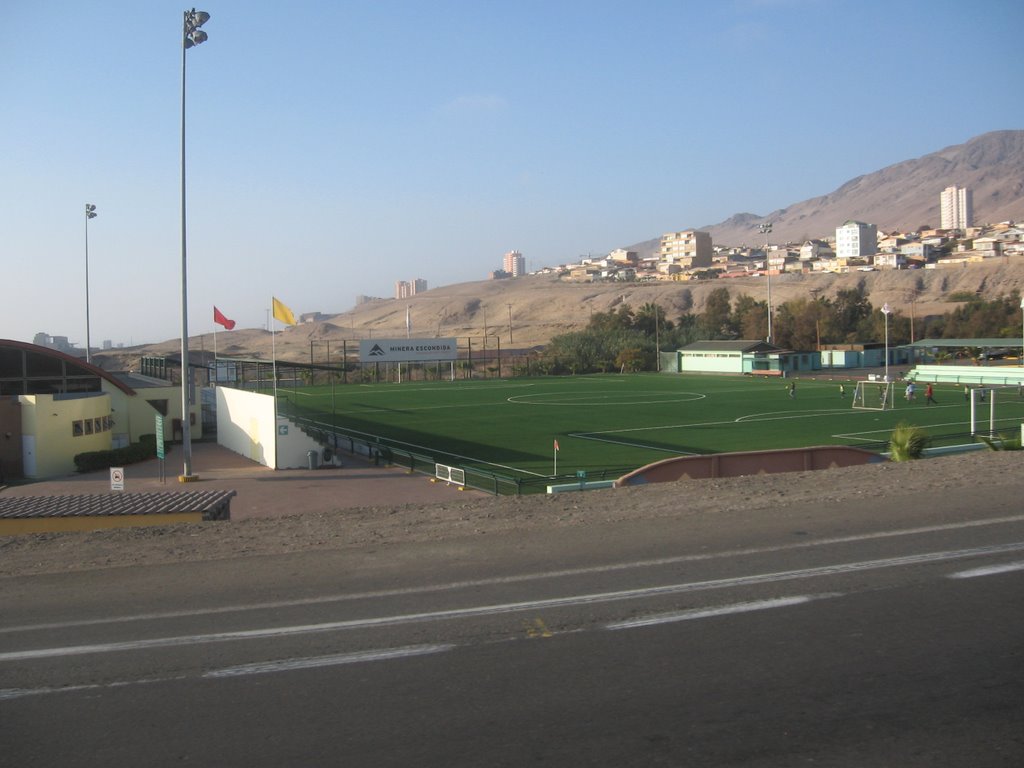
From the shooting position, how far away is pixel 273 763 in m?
5.14

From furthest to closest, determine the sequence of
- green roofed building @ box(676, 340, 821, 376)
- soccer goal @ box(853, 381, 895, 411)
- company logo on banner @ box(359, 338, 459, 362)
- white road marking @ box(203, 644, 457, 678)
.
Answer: green roofed building @ box(676, 340, 821, 376), company logo on banner @ box(359, 338, 459, 362), soccer goal @ box(853, 381, 895, 411), white road marking @ box(203, 644, 457, 678)

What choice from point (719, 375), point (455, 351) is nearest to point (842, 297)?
point (719, 375)

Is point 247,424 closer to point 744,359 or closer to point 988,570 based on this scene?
point 988,570

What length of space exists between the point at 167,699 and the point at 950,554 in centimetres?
746

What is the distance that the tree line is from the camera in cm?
10162

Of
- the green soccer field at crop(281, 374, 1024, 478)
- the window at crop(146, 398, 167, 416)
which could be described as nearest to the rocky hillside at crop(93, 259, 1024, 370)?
the green soccer field at crop(281, 374, 1024, 478)

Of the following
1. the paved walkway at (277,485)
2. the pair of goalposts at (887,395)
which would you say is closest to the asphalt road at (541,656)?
the paved walkway at (277,485)

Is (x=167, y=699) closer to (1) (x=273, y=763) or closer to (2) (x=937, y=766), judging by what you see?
(1) (x=273, y=763)

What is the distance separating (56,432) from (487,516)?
27513 mm

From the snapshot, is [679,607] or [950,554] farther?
[950,554]

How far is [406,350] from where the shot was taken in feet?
276

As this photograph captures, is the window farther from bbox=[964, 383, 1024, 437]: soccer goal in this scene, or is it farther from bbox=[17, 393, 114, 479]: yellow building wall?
bbox=[964, 383, 1024, 437]: soccer goal

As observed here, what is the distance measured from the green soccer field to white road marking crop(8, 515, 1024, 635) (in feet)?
70.0

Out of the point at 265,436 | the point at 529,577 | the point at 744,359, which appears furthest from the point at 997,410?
the point at 529,577
